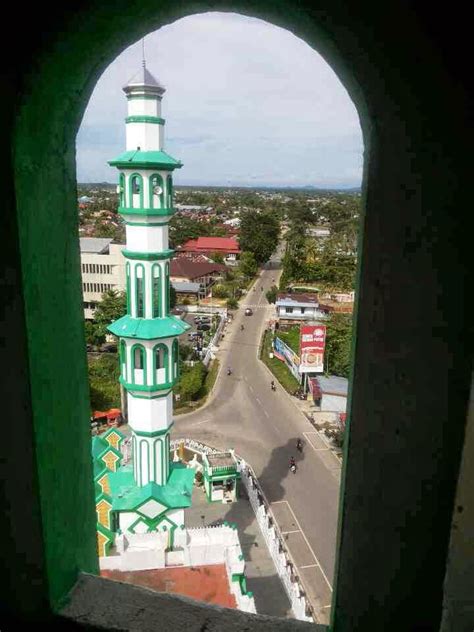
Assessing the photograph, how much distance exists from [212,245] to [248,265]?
4.05 m

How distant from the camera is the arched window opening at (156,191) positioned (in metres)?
6.15

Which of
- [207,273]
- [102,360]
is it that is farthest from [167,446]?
[207,273]

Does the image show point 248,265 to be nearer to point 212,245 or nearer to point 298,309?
point 212,245

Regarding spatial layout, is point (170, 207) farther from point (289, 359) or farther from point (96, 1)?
point (289, 359)

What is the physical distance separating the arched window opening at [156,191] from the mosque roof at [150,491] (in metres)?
3.48

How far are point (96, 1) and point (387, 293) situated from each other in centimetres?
69

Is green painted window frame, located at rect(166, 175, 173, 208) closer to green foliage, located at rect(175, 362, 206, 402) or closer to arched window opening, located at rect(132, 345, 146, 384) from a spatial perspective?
arched window opening, located at rect(132, 345, 146, 384)

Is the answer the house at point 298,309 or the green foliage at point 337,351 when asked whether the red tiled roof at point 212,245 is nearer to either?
the house at point 298,309

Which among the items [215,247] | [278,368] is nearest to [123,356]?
[278,368]

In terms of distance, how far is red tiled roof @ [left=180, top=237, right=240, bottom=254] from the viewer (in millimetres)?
30922

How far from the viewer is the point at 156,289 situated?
6.44m

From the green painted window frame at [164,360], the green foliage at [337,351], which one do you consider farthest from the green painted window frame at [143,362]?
the green foliage at [337,351]

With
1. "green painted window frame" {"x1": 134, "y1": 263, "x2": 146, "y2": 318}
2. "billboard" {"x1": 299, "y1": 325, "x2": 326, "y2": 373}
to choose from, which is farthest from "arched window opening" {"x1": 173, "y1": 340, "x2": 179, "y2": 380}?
"billboard" {"x1": 299, "y1": 325, "x2": 326, "y2": 373}

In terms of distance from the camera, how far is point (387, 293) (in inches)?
35.2
